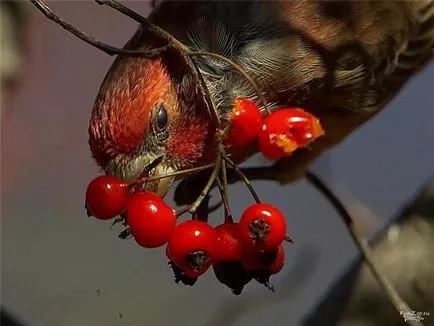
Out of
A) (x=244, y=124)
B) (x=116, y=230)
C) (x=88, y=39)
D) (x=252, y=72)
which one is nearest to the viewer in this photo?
(x=88, y=39)

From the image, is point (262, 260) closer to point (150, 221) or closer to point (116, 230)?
point (150, 221)

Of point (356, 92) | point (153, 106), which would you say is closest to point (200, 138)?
point (153, 106)

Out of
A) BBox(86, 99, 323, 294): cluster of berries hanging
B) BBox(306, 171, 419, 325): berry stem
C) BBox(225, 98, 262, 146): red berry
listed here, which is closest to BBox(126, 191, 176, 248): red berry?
BBox(86, 99, 323, 294): cluster of berries hanging

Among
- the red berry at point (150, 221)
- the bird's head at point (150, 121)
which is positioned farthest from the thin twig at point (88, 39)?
the red berry at point (150, 221)

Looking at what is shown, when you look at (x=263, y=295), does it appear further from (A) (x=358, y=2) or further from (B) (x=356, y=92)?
(A) (x=358, y=2)

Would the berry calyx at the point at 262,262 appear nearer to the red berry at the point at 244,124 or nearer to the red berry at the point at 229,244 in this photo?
the red berry at the point at 229,244

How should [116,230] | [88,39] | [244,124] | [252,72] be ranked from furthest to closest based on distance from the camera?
[116,230]
[252,72]
[244,124]
[88,39]

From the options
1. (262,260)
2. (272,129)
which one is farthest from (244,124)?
(262,260)

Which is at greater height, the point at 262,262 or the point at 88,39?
the point at 88,39

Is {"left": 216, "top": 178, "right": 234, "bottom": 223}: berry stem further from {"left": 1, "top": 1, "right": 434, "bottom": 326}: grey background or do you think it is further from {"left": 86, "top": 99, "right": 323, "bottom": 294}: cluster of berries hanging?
{"left": 1, "top": 1, "right": 434, "bottom": 326}: grey background
